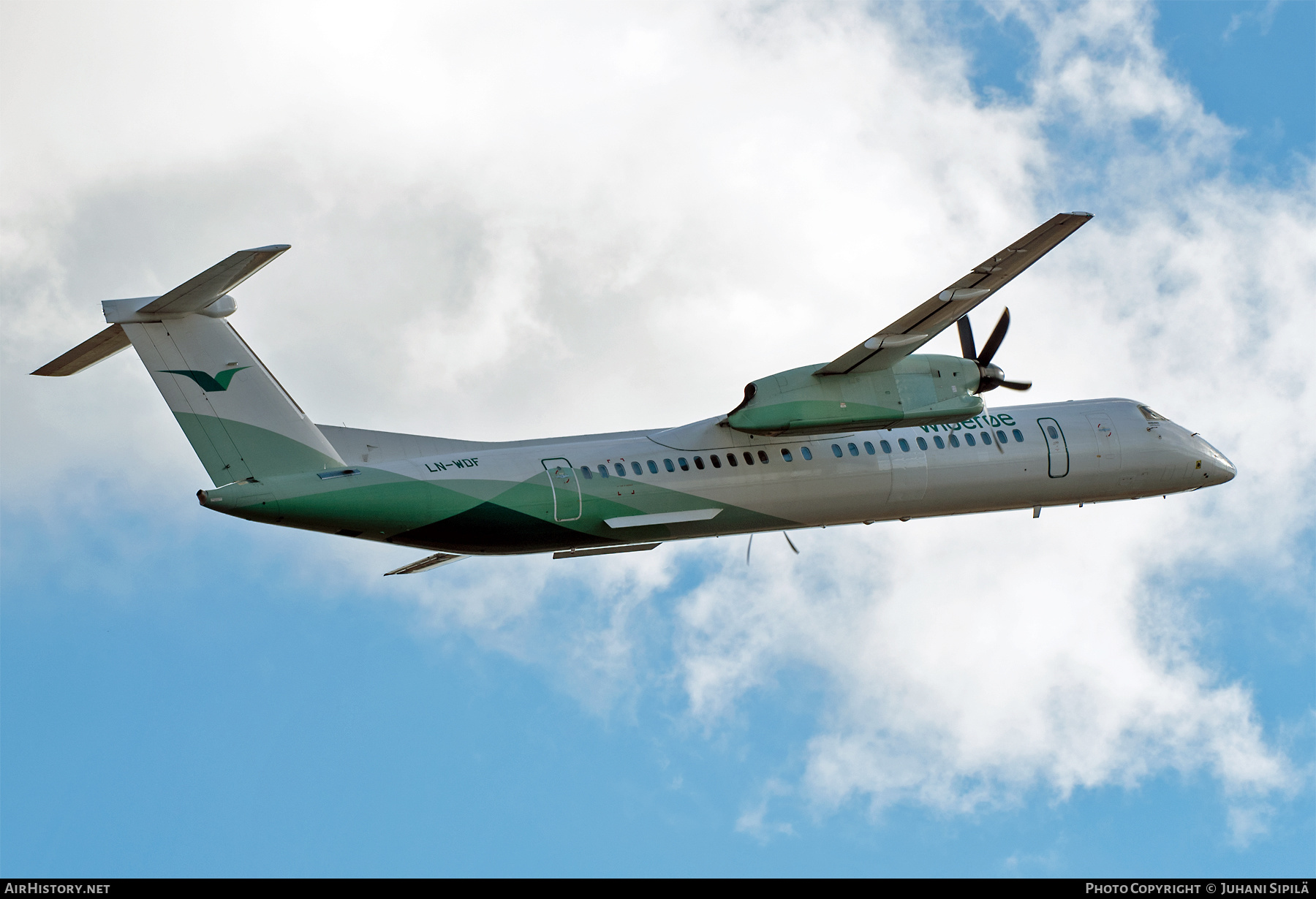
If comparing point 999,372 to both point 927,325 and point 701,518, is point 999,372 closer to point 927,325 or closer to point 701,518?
point 927,325

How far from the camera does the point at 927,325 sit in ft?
79.6

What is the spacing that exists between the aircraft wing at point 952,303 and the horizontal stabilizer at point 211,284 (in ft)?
33.6

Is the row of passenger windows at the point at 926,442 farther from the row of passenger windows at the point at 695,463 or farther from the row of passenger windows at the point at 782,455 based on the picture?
the row of passenger windows at the point at 695,463

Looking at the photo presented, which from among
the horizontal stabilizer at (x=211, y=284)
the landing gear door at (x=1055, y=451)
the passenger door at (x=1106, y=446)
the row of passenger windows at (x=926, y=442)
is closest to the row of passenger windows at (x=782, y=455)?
the row of passenger windows at (x=926, y=442)

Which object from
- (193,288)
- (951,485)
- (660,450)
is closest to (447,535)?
(660,450)

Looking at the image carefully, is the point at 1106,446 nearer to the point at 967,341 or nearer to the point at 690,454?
the point at 967,341

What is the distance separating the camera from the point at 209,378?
2189cm

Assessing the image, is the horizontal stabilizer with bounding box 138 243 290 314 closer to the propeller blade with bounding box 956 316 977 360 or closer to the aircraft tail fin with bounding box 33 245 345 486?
the aircraft tail fin with bounding box 33 245 345 486

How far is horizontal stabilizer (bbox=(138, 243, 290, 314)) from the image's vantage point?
20297mm

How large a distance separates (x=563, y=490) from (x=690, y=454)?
2687 mm

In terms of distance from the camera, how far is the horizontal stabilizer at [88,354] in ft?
76.1

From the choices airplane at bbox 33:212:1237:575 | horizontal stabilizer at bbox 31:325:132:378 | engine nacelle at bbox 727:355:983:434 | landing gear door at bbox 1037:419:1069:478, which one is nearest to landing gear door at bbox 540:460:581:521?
airplane at bbox 33:212:1237:575
